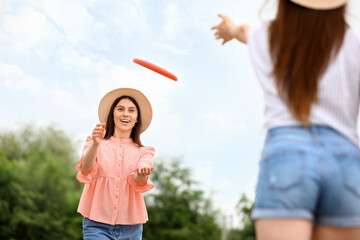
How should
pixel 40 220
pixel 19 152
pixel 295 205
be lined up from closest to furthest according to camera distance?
pixel 295 205
pixel 40 220
pixel 19 152

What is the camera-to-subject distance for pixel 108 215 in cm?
438

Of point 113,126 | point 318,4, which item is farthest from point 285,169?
point 113,126

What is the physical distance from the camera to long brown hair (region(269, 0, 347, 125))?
6.38 ft

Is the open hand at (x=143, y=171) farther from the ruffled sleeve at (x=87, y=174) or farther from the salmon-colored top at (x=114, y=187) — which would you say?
the ruffled sleeve at (x=87, y=174)

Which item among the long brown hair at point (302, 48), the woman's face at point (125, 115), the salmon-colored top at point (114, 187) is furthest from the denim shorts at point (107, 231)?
the long brown hair at point (302, 48)

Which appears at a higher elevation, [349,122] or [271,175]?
[349,122]

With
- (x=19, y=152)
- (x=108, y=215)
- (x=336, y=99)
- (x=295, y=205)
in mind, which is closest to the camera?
(x=295, y=205)

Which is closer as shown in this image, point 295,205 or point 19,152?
point 295,205

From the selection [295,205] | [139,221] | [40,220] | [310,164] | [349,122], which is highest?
[349,122]

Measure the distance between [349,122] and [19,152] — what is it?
33.0 meters

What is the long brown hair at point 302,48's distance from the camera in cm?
195

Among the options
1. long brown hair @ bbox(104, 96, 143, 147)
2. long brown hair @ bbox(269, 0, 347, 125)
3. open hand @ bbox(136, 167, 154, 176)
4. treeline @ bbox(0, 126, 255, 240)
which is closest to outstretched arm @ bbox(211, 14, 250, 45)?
long brown hair @ bbox(269, 0, 347, 125)

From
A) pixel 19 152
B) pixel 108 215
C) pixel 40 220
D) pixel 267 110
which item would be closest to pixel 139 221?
pixel 108 215

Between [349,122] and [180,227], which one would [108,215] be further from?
[180,227]
